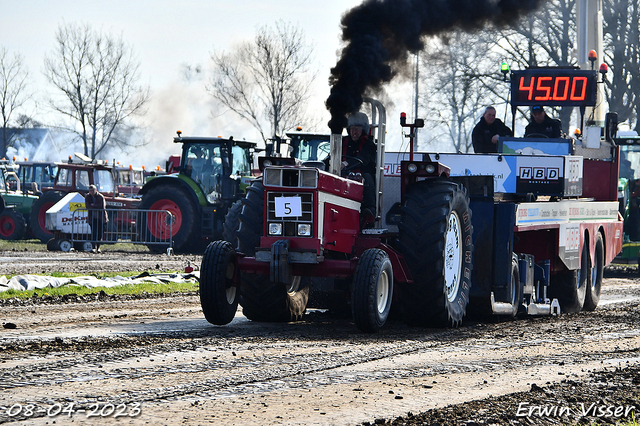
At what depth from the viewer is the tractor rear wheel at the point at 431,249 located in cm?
874

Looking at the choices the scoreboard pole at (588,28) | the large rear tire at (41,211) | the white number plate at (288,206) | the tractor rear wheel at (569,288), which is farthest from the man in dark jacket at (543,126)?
the large rear tire at (41,211)

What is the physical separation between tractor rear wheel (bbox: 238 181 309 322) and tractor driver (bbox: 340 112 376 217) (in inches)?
38.8

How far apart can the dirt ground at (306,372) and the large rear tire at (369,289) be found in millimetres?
157

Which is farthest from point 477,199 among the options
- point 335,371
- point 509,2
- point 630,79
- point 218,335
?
point 630,79

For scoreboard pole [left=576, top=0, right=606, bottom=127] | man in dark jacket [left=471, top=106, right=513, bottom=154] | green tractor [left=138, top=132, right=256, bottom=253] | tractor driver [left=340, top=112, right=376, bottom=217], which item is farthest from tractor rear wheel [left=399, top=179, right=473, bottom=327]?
scoreboard pole [left=576, top=0, right=606, bottom=127]

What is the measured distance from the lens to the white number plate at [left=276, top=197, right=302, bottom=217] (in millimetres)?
8289

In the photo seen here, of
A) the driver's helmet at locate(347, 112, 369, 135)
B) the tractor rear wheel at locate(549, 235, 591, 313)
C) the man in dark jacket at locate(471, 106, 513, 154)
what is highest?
the man in dark jacket at locate(471, 106, 513, 154)

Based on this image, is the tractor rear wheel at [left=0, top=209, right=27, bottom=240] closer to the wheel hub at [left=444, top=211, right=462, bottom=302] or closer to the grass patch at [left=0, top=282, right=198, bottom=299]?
the grass patch at [left=0, top=282, right=198, bottom=299]

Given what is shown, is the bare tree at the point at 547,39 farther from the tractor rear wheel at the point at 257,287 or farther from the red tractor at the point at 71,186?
the tractor rear wheel at the point at 257,287

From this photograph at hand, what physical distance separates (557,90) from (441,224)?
19.4ft

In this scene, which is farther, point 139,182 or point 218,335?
point 139,182

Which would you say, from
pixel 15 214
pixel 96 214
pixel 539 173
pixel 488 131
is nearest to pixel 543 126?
pixel 488 131

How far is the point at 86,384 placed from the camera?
5.54 metres

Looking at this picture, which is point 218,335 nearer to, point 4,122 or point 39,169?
point 39,169
